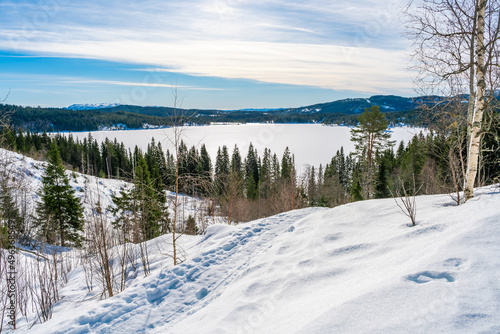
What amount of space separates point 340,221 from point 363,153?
1915 cm

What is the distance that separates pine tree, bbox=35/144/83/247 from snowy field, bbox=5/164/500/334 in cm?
1624

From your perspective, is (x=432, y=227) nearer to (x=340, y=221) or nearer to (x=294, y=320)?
(x=340, y=221)

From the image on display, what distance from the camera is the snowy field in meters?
2.43

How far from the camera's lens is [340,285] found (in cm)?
353

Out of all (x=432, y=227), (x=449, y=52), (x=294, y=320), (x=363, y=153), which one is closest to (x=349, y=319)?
(x=294, y=320)

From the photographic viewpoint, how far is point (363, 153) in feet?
78.1

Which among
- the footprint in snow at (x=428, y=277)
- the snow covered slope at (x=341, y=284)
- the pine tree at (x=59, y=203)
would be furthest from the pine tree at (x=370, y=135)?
the pine tree at (x=59, y=203)

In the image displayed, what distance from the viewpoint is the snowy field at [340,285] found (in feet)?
7.98

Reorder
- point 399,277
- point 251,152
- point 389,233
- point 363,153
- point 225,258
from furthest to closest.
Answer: point 251,152 → point 363,153 → point 225,258 → point 389,233 → point 399,277

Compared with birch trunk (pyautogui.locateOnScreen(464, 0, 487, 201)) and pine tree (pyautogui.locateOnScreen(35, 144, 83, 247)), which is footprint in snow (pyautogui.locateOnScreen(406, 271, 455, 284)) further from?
pine tree (pyautogui.locateOnScreen(35, 144, 83, 247))

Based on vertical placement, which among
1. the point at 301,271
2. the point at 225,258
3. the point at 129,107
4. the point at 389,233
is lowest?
the point at 225,258

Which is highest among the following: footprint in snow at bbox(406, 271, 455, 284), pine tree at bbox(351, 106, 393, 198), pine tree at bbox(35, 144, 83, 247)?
pine tree at bbox(351, 106, 393, 198)

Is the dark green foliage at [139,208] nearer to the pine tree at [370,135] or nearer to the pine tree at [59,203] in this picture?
the pine tree at [59,203]

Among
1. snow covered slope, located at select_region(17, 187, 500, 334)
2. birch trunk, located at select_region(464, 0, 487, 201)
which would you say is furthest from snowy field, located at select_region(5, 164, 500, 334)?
birch trunk, located at select_region(464, 0, 487, 201)
